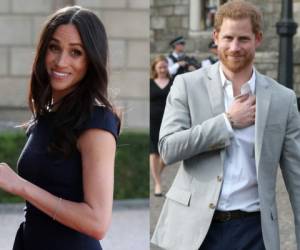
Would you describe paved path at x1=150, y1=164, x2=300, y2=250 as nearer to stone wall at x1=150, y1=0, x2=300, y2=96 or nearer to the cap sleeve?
the cap sleeve

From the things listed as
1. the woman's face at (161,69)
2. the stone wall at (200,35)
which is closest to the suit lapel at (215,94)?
the woman's face at (161,69)

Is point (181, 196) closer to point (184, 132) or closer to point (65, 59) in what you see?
point (184, 132)

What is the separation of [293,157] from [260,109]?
0.24 meters

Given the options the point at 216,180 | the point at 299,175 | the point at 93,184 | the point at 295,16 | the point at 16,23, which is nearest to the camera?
the point at 93,184

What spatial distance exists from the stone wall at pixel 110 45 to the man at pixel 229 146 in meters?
9.26

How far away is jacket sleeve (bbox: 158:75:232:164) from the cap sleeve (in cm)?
74

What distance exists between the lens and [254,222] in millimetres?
3131

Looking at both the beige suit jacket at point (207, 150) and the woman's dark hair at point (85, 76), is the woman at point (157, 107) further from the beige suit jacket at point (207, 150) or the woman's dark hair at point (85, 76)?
the woman's dark hair at point (85, 76)

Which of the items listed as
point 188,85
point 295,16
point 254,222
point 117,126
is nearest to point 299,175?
point 254,222

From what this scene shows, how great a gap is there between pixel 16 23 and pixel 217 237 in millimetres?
10655

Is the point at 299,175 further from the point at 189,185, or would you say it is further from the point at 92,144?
the point at 92,144

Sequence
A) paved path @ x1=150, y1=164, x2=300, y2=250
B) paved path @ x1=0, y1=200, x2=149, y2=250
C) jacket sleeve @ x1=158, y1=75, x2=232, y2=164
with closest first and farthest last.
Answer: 1. jacket sleeve @ x1=158, y1=75, x2=232, y2=164
2. paved path @ x1=150, y1=164, x2=300, y2=250
3. paved path @ x1=0, y1=200, x2=149, y2=250

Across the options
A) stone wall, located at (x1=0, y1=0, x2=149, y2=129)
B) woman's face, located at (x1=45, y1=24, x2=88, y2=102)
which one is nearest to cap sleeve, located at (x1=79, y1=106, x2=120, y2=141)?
woman's face, located at (x1=45, y1=24, x2=88, y2=102)

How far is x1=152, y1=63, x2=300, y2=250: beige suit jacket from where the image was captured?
3061 mm
